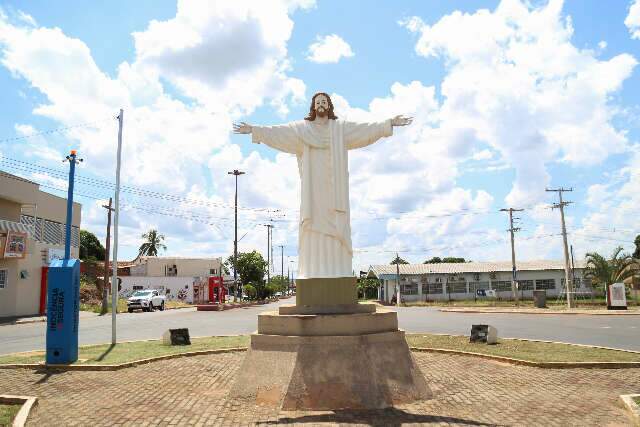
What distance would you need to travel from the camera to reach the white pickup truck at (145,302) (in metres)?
35.5

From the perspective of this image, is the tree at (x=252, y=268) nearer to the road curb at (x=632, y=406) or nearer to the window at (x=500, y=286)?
the window at (x=500, y=286)

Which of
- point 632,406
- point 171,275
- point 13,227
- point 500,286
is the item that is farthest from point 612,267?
point 171,275

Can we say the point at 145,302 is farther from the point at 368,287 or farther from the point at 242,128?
the point at 368,287

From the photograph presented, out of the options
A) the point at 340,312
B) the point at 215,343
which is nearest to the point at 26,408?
the point at 340,312

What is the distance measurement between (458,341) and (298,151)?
8018mm

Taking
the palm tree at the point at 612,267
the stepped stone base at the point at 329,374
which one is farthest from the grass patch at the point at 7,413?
the palm tree at the point at 612,267

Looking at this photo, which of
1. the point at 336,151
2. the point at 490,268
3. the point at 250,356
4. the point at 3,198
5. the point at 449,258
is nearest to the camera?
the point at 250,356

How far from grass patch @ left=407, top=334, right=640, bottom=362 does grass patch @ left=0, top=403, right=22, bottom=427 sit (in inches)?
341

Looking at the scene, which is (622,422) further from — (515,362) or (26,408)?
(26,408)

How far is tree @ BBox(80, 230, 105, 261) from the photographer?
213 ft

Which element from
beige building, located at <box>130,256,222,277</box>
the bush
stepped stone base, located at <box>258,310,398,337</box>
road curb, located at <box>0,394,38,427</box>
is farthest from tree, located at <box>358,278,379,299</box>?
road curb, located at <box>0,394,38,427</box>

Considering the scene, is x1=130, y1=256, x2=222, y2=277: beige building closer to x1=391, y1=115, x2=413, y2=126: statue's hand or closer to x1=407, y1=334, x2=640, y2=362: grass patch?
x1=407, y1=334, x2=640, y2=362: grass patch

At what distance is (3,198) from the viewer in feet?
92.2

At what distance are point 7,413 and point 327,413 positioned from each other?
13.6 ft
